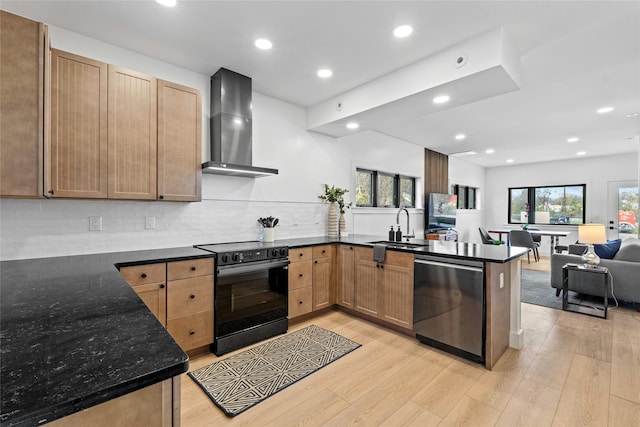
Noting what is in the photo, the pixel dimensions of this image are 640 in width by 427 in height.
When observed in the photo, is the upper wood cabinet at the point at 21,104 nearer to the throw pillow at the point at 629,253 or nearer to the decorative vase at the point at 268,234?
the decorative vase at the point at 268,234

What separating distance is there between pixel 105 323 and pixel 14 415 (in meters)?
0.46

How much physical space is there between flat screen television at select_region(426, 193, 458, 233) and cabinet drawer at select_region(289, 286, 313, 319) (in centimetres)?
395

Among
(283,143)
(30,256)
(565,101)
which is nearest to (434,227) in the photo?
(565,101)

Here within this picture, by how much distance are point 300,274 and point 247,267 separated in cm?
70

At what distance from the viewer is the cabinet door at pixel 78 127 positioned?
2.10m

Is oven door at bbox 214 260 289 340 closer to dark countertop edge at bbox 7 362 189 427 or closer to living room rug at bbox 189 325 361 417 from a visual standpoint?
living room rug at bbox 189 325 361 417

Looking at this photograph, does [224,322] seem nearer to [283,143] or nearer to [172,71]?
[283,143]

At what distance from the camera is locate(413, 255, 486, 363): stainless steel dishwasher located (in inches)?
95.5

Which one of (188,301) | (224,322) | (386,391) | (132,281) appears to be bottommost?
(386,391)

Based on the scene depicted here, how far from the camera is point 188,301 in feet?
8.07

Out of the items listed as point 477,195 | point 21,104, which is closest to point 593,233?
point 21,104

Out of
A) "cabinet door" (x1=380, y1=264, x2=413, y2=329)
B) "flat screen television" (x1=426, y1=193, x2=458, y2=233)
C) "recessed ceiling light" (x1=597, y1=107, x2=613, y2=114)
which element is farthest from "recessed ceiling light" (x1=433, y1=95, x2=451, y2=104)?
"flat screen television" (x1=426, y1=193, x2=458, y2=233)

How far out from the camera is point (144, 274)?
223 cm

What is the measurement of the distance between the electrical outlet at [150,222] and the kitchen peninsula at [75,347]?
1081 mm
